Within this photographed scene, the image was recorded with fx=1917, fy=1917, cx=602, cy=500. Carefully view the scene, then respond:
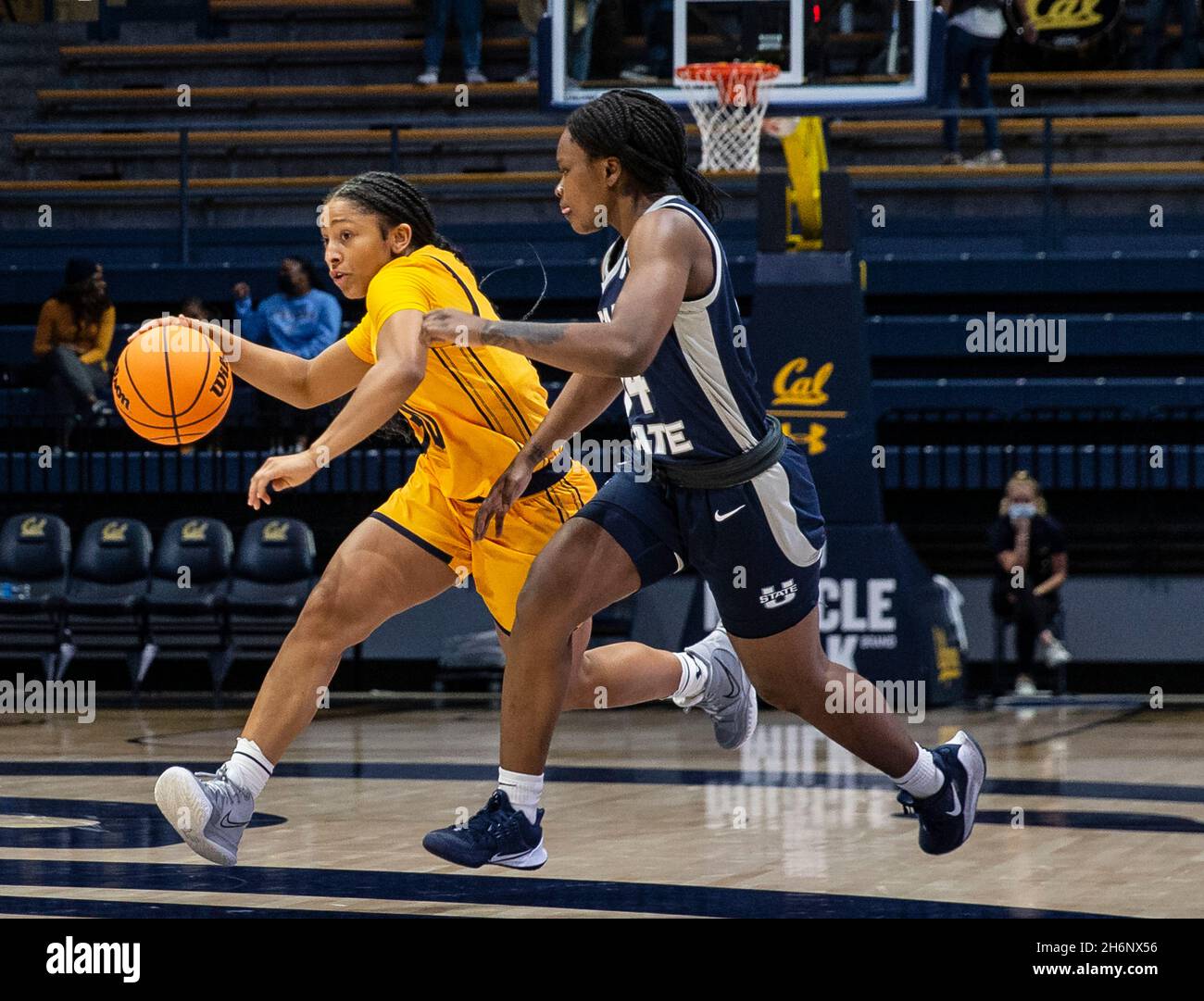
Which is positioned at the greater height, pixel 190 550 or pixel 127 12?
pixel 127 12

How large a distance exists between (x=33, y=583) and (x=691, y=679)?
297 inches

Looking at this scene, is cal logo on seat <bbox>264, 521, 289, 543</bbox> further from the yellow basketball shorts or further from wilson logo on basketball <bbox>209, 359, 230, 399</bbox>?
the yellow basketball shorts

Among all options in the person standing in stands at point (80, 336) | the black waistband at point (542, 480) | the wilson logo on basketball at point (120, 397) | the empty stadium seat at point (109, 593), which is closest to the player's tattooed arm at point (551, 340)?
the black waistband at point (542, 480)

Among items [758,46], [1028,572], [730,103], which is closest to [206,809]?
[730,103]

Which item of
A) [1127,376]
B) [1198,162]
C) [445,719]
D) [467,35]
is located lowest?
[445,719]

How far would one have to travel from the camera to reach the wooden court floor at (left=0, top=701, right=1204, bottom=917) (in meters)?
4.95

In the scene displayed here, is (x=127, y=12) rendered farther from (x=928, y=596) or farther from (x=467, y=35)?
(x=928, y=596)

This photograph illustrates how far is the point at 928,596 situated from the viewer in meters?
11.0

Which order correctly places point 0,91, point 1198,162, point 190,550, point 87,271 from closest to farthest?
point 190,550 → point 87,271 → point 1198,162 → point 0,91

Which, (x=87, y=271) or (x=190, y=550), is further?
(x=87, y=271)

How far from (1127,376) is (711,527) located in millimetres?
10159

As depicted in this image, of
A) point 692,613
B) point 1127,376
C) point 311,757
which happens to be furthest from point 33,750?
point 1127,376

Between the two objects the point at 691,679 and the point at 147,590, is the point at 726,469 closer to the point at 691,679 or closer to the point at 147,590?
the point at 691,679

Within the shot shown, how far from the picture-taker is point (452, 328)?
4152mm
